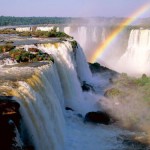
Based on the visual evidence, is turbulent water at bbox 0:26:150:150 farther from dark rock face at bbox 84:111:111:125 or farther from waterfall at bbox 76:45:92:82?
dark rock face at bbox 84:111:111:125

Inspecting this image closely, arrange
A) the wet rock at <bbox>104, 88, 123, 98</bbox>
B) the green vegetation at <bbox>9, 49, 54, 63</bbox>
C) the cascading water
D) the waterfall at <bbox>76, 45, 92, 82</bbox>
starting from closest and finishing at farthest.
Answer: the cascading water < the green vegetation at <bbox>9, 49, 54, 63</bbox> < the wet rock at <bbox>104, 88, 123, 98</bbox> < the waterfall at <bbox>76, 45, 92, 82</bbox>

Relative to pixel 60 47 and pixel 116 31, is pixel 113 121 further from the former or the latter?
pixel 116 31

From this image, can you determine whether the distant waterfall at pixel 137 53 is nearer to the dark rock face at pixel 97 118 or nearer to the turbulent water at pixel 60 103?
the turbulent water at pixel 60 103

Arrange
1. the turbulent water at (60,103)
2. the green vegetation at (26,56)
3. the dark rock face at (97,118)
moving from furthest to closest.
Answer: the green vegetation at (26,56) → the dark rock face at (97,118) → the turbulent water at (60,103)

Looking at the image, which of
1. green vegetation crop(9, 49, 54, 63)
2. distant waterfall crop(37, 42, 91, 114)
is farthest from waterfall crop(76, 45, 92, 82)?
green vegetation crop(9, 49, 54, 63)

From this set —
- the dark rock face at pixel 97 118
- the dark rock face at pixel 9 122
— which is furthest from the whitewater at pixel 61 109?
the dark rock face at pixel 9 122

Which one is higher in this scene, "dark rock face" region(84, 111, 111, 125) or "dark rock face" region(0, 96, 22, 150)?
"dark rock face" region(0, 96, 22, 150)

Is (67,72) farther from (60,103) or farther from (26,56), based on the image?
(60,103)
